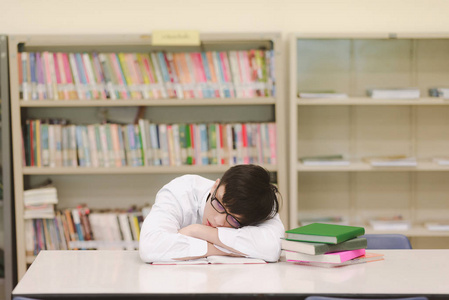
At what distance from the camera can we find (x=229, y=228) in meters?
2.06

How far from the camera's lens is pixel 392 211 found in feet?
12.4

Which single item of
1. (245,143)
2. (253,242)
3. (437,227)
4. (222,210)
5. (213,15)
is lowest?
(437,227)

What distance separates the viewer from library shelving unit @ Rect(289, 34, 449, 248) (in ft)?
12.0

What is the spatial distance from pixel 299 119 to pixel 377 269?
189 centimetres

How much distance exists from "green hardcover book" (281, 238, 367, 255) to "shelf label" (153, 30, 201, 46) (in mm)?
1708

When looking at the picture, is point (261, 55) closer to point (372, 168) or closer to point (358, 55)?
point (358, 55)

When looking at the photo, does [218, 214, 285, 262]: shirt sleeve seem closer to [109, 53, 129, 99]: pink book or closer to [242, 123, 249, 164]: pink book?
[242, 123, 249, 164]: pink book

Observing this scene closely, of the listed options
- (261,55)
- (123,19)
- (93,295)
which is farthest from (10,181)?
(93,295)

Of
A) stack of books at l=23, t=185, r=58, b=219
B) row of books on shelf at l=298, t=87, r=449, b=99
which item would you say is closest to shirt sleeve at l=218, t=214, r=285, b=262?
row of books on shelf at l=298, t=87, r=449, b=99

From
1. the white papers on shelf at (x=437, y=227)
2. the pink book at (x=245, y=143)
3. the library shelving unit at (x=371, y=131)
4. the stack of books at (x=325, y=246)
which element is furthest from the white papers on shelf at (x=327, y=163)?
the stack of books at (x=325, y=246)

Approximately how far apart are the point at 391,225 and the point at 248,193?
6.22 ft

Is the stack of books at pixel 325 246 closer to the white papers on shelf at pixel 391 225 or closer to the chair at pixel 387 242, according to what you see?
the chair at pixel 387 242

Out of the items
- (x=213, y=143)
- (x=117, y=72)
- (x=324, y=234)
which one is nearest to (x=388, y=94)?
(x=213, y=143)

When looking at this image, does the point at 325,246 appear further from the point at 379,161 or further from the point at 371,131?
the point at 371,131
